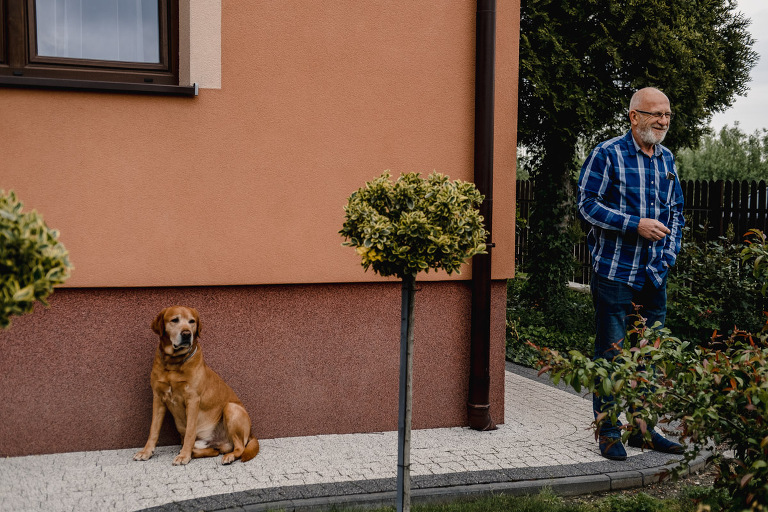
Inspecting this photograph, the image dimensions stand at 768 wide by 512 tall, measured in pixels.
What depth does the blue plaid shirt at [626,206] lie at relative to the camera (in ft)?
17.2

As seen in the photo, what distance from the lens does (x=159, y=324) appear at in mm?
4836

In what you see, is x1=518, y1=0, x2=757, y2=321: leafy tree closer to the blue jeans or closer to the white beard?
the white beard

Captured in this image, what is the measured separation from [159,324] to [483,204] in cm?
243

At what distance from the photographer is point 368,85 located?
18.3ft

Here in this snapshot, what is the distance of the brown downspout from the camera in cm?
570

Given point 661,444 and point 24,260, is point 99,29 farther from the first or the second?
point 661,444

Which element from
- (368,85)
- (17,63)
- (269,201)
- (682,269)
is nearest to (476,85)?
(368,85)

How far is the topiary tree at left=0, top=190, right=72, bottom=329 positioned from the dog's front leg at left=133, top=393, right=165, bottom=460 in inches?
100

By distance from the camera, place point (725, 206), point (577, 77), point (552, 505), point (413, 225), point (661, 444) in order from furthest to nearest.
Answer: point (725, 206)
point (577, 77)
point (661, 444)
point (552, 505)
point (413, 225)

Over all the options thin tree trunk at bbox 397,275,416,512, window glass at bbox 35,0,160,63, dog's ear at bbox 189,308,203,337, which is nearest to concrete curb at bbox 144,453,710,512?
thin tree trunk at bbox 397,275,416,512

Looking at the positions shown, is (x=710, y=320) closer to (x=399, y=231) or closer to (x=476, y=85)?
(x=476, y=85)

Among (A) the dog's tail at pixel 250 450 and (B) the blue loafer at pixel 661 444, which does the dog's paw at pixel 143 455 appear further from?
(B) the blue loafer at pixel 661 444

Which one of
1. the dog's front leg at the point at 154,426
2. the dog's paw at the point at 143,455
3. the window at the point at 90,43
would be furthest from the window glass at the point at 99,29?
the dog's paw at the point at 143,455

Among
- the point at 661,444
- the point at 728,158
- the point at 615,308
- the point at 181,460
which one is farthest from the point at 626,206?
the point at 728,158
